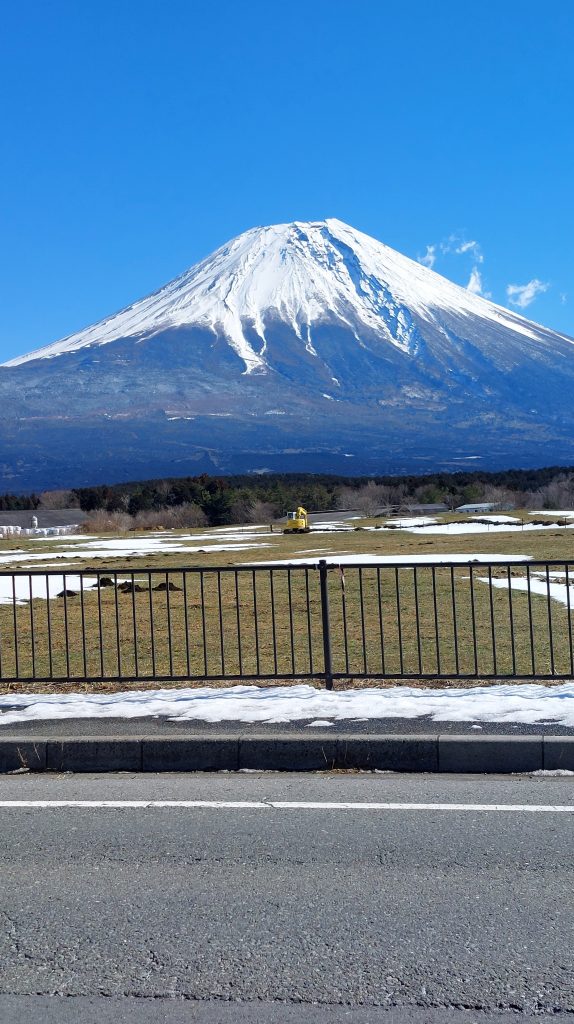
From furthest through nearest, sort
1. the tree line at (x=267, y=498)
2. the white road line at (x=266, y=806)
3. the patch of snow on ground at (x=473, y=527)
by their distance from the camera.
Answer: the tree line at (x=267, y=498)
the patch of snow on ground at (x=473, y=527)
the white road line at (x=266, y=806)

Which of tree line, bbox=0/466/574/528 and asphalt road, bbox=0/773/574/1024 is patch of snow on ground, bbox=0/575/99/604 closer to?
asphalt road, bbox=0/773/574/1024

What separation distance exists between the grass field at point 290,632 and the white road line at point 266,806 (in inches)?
79.9

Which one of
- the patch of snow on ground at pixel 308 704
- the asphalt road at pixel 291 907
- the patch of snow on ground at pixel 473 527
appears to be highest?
the patch of snow on ground at pixel 308 704

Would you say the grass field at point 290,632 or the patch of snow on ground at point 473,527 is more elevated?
the grass field at point 290,632

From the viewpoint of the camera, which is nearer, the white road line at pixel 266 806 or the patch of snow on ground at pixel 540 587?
the white road line at pixel 266 806

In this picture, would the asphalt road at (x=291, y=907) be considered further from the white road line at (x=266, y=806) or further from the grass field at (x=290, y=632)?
the grass field at (x=290, y=632)

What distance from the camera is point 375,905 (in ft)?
14.5

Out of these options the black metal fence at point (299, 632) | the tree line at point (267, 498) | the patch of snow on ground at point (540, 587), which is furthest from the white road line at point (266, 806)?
the tree line at point (267, 498)

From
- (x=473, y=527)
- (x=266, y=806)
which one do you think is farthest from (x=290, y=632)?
(x=473, y=527)

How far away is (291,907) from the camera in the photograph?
14.5 feet

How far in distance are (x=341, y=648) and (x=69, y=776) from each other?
199 inches

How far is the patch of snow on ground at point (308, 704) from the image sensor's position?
7820 mm

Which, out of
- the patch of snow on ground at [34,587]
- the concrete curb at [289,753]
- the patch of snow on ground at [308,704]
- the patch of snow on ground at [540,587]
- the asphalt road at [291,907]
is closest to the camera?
the asphalt road at [291,907]

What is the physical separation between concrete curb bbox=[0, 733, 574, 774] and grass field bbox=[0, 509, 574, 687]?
119 centimetres
